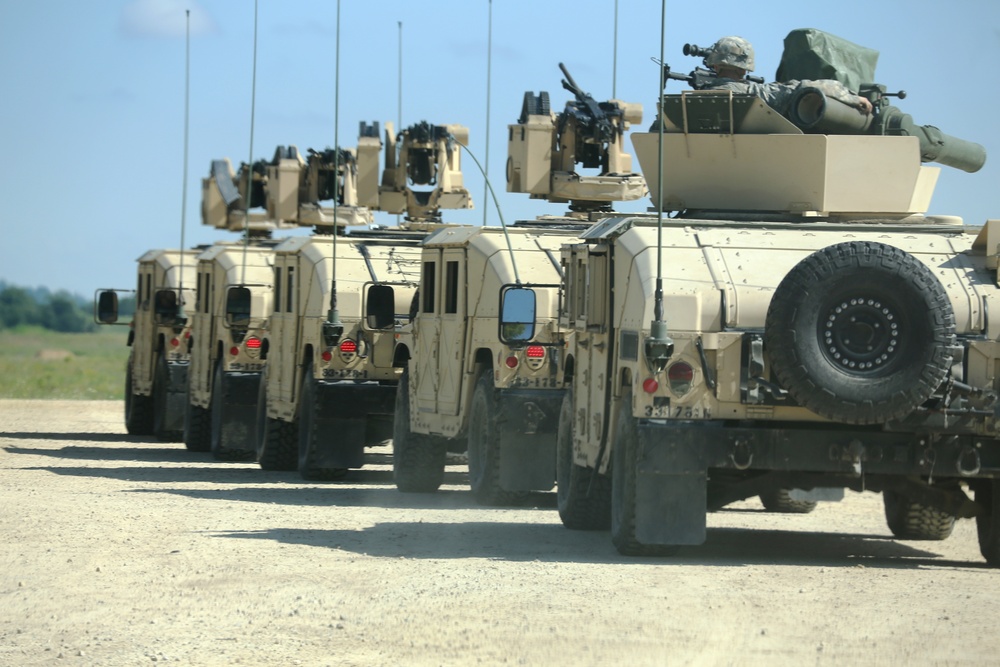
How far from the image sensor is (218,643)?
9227mm

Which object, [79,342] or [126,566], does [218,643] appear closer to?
[126,566]

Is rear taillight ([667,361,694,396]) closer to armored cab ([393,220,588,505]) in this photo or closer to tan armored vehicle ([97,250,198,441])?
armored cab ([393,220,588,505])

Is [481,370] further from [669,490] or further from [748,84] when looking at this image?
[669,490]

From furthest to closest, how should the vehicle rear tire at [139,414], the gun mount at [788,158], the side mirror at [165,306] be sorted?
the vehicle rear tire at [139,414] → the side mirror at [165,306] → the gun mount at [788,158]

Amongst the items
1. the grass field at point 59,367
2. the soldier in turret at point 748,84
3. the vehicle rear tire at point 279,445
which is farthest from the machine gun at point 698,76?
the grass field at point 59,367

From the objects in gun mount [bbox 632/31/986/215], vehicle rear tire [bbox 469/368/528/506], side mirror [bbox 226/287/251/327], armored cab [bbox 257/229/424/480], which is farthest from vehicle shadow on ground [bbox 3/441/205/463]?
gun mount [bbox 632/31/986/215]

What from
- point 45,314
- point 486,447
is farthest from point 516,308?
point 45,314

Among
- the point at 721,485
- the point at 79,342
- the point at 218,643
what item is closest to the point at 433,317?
the point at 721,485

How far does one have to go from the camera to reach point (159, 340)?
28.5 metres

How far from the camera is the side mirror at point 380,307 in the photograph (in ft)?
64.6

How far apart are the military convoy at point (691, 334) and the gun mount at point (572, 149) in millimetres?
37

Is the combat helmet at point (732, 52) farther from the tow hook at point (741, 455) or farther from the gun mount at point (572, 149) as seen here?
the gun mount at point (572, 149)

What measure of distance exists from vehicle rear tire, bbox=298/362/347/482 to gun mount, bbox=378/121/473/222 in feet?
18.3

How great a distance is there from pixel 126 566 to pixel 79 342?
118 metres
